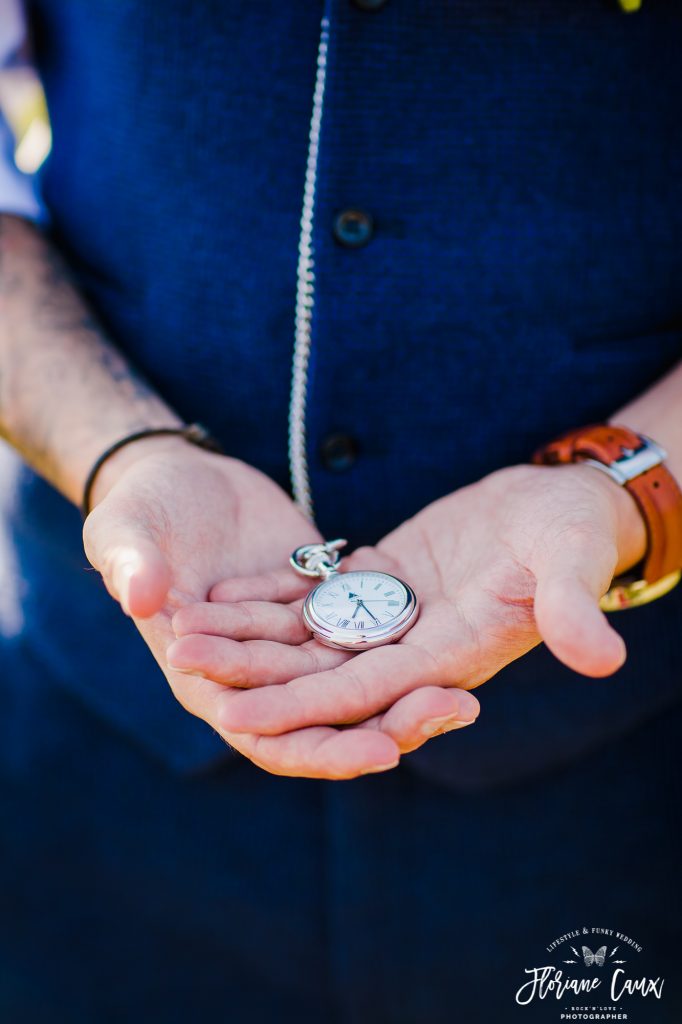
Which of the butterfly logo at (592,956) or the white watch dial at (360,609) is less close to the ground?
the white watch dial at (360,609)

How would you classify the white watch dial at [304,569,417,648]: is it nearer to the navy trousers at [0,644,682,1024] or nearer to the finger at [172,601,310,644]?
the finger at [172,601,310,644]

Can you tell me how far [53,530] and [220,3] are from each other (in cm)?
134

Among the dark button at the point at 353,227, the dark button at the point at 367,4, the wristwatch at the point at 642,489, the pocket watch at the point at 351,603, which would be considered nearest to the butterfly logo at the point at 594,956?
the wristwatch at the point at 642,489

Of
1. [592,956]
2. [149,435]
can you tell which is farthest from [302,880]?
[149,435]

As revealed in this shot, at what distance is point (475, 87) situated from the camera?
177 centimetres

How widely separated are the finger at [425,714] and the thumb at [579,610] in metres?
0.17

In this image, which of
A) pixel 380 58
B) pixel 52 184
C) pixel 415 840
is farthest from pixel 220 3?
pixel 415 840

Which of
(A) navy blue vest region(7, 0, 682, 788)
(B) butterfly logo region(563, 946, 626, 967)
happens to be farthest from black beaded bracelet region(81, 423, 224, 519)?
(B) butterfly logo region(563, 946, 626, 967)

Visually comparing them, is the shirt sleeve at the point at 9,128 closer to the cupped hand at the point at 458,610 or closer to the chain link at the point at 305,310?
the chain link at the point at 305,310

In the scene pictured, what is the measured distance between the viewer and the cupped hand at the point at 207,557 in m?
1.29

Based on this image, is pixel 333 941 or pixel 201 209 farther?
pixel 333 941

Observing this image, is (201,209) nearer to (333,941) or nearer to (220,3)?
(220,3)

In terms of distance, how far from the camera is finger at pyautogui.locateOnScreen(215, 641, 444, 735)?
1.30m

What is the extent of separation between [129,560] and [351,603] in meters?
0.49
